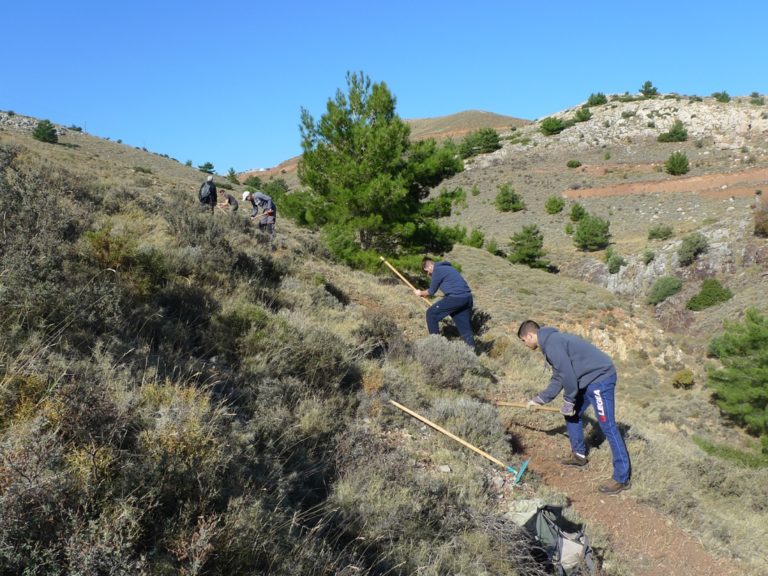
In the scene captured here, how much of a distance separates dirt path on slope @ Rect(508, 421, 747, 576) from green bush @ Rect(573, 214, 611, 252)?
3147cm

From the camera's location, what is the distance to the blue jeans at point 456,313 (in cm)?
803

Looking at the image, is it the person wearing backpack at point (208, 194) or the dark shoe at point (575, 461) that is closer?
the dark shoe at point (575, 461)

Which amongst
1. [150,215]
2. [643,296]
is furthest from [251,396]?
[643,296]

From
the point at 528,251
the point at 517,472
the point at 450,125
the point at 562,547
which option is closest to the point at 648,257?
the point at 528,251

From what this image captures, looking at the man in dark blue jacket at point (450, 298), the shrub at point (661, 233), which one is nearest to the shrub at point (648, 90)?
the shrub at point (661, 233)

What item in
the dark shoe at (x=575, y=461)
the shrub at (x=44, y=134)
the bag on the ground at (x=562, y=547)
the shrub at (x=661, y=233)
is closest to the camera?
the bag on the ground at (x=562, y=547)

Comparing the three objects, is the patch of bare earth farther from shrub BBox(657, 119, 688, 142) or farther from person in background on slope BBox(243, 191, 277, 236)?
person in background on slope BBox(243, 191, 277, 236)

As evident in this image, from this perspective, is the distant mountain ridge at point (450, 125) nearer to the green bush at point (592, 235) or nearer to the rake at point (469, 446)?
the green bush at point (592, 235)

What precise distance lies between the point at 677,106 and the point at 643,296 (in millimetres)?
39896

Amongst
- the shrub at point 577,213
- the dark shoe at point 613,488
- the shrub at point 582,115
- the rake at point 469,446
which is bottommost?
the dark shoe at point 613,488

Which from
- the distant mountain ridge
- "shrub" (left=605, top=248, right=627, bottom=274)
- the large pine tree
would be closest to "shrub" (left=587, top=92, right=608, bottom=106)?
the distant mountain ridge

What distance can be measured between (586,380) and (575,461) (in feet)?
3.67

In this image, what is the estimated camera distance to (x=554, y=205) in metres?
41.9

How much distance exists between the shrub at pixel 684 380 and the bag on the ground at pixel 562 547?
19346 mm
